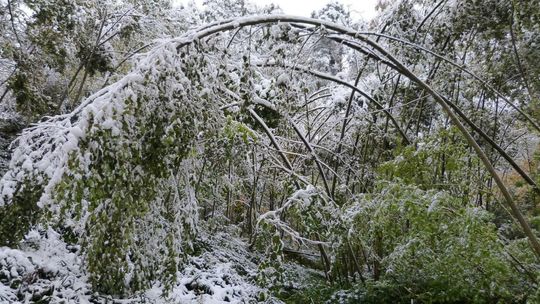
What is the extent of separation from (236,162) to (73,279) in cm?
234

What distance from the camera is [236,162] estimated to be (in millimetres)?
5582

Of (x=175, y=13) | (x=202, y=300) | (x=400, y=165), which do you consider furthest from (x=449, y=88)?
(x=175, y=13)

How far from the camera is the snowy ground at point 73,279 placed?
3.89 m

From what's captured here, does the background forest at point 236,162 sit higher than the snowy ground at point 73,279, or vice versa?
the background forest at point 236,162

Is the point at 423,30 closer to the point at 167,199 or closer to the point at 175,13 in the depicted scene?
the point at 167,199

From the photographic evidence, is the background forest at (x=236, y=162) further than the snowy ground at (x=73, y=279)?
No

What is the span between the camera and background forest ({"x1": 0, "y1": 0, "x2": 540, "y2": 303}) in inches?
101

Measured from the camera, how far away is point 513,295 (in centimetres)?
391

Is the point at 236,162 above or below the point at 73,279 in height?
above

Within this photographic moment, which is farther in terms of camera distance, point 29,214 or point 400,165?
point 400,165

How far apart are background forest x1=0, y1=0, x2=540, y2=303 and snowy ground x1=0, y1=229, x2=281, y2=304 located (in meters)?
0.02

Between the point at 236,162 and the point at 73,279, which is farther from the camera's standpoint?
the point at 236,162

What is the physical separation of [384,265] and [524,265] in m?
1.44

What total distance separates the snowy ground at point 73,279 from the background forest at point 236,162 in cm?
2
